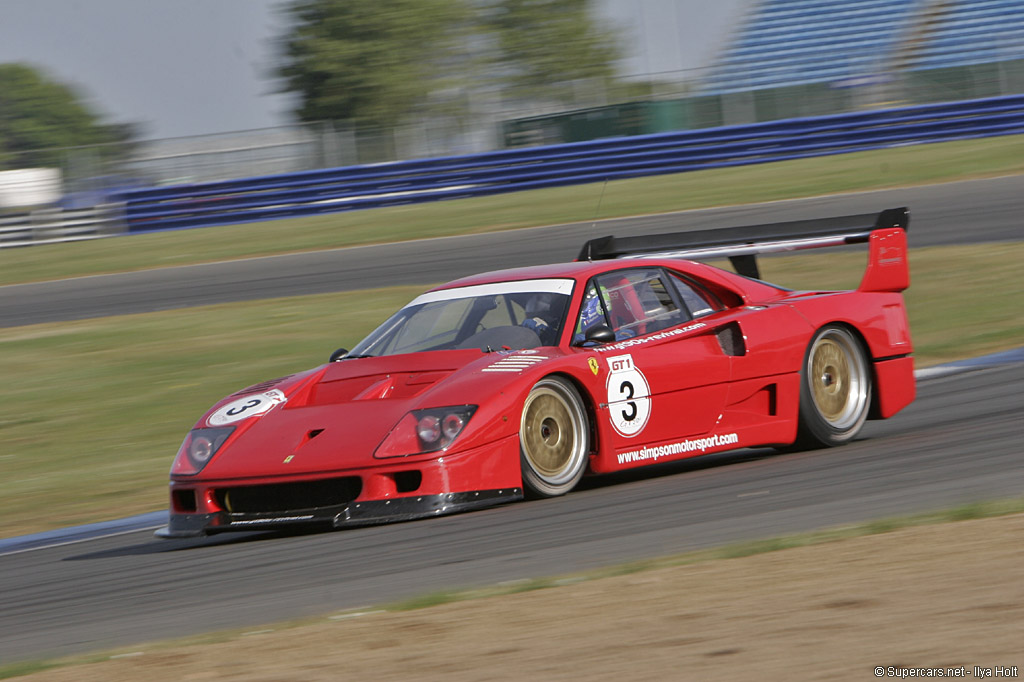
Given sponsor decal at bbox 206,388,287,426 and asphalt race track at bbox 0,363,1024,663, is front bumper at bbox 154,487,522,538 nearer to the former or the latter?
asphalt race track at bbox 0,363,1024,663

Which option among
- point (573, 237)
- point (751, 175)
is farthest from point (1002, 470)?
point (751, 175)

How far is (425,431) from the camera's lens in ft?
19.2

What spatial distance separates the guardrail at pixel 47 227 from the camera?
993 inches

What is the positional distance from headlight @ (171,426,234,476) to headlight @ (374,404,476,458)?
2.90 feet

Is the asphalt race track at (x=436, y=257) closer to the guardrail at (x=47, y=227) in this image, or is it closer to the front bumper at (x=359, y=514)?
the guardrail at (x=47, y=227)

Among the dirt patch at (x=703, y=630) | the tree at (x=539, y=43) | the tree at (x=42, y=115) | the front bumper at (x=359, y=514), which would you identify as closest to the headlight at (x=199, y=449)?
the front bumper at (x=359, y=514)

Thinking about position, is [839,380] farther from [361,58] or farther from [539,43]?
[539,43]

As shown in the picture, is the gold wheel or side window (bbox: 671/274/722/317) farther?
the gold wheel

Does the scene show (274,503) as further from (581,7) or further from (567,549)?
(581,7)

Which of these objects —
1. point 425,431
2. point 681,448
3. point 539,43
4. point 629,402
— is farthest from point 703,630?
point 539,43

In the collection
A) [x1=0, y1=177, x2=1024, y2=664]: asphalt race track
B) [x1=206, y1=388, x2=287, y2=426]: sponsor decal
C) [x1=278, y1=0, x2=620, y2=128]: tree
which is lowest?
[x1=0, y1=177, x2=1024, y2=664]: asphalt race track

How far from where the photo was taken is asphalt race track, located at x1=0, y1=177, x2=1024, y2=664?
4.79 m

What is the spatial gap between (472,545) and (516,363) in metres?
1.10

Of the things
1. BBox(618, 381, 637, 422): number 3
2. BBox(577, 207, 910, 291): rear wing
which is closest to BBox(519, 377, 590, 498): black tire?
BBox(618, 381, 637, 422): number 3
